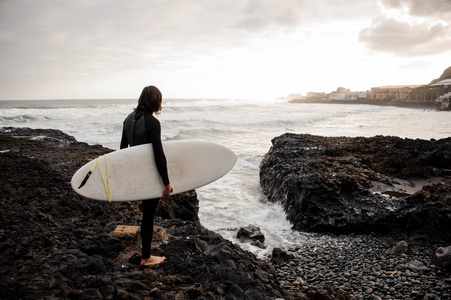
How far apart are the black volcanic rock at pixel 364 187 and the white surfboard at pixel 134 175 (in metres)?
3.34

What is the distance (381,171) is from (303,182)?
7.93ft

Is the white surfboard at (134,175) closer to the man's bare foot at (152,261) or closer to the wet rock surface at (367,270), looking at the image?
the man's bare foot at (152,261)

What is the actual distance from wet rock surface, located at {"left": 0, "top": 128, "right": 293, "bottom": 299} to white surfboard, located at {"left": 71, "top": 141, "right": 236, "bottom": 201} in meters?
0.72

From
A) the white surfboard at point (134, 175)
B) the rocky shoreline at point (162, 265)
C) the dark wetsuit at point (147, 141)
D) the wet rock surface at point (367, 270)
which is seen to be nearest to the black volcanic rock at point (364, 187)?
the rocky shoreline at point (162, 265)

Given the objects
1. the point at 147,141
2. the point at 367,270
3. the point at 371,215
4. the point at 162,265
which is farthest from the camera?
the point at 371,215

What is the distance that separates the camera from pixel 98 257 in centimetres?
310

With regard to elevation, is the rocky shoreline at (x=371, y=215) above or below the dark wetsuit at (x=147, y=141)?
below

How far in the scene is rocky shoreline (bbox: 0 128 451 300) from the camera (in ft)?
8.77

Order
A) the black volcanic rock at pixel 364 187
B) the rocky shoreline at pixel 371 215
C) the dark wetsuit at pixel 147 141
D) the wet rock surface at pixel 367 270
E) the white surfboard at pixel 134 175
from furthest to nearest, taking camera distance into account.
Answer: the black volcanic rock at pixel 364 187
the rocky shoreline at pixel 371 215
the wet rock surface at pixel 367 270
the white surfboard at pixel 134 175
the dark wetsuit at pixel 147 141

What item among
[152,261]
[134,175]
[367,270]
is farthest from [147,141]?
[367,270]

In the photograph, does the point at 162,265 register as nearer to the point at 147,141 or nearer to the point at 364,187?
the point at 147,141

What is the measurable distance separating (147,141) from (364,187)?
5.27 meters

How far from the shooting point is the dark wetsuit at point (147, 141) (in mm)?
2894

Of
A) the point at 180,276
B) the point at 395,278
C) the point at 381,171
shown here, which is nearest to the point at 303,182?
the point at 381,171
